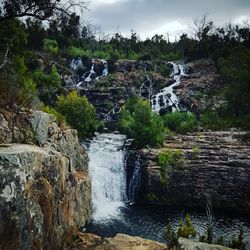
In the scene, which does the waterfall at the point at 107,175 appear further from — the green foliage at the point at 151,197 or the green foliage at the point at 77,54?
the green foliage at the point at 77,54

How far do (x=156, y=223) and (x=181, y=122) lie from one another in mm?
17771

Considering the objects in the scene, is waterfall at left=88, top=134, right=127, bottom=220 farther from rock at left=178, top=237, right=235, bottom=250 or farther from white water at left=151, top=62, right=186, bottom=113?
white water at left=151, top=62, right=186, bottom=113

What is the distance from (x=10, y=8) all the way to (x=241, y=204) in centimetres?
2430

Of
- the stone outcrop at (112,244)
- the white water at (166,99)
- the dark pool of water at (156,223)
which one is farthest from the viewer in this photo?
the white water at (166,99)

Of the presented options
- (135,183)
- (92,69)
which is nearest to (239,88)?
(135,183)

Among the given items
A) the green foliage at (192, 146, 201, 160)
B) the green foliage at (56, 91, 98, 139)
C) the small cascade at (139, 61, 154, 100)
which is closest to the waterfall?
the green foliage at (56, 91, 98, 139)

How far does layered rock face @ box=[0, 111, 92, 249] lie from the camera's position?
39.1 feet

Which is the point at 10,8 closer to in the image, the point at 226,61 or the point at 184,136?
the point at 184,136

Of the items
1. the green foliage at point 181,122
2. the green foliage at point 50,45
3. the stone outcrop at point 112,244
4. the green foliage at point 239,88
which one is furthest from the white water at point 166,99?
the stone outcrop at point 112,244

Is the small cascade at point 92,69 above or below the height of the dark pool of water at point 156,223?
above

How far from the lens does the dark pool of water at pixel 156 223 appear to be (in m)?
25.0

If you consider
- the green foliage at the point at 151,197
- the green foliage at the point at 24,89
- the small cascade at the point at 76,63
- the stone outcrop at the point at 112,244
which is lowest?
the green foliage at the point at 151,197

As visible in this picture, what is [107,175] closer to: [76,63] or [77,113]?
[77,113]

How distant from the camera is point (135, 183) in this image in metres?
34.2
